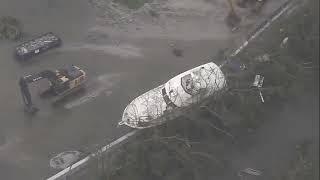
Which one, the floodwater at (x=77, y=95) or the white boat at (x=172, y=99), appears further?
the floodwater at (x=77, y=95)

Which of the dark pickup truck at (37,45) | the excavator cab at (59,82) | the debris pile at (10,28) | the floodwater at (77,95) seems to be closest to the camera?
the floodwater at (77,95)

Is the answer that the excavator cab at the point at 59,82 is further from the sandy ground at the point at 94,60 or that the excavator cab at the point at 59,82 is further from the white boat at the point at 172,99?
the white boat at the point at 172,99

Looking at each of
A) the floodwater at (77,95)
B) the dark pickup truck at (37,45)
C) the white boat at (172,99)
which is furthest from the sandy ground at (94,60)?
the white boat at (172,99)

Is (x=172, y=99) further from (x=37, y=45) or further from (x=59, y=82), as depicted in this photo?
(x=37, y=45)

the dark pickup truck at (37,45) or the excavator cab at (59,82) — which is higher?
the dark pickup truck at (37,45)

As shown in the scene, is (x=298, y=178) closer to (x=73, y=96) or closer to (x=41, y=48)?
(x=73, y=96)

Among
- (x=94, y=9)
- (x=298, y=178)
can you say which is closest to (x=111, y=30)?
(x=94, y=9)

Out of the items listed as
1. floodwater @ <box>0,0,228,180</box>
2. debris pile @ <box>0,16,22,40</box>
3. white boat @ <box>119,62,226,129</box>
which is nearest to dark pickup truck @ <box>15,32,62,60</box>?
floodwater @ <box>0,0,228,180</box>
